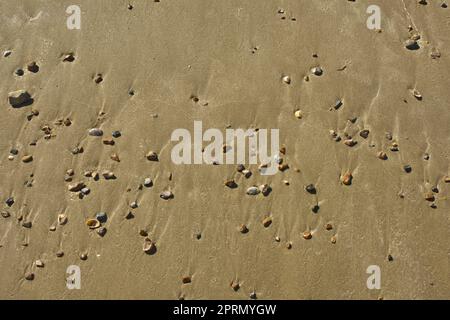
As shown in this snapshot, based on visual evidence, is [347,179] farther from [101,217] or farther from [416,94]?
[101,217]

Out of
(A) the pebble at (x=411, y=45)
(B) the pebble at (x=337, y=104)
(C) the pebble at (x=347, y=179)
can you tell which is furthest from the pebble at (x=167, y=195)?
(A) the pebble at (x=411, y=45)

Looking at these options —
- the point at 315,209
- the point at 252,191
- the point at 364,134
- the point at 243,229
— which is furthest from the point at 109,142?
the point at 364,134

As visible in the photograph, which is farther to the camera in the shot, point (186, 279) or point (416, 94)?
point (416, 94)

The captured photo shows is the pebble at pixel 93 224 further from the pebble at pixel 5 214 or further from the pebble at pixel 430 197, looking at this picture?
the pebble at pixel 430 197

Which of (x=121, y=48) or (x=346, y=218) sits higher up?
(x=121, y=48)
